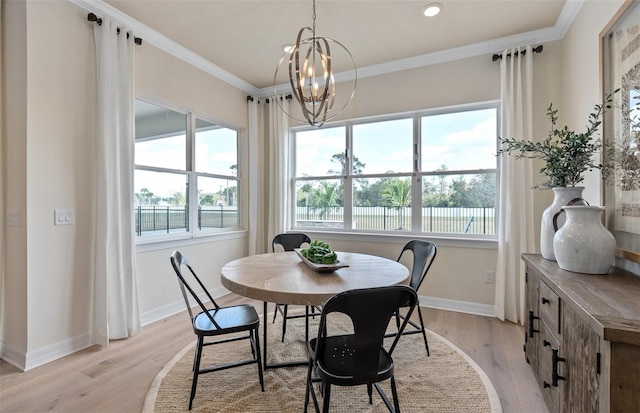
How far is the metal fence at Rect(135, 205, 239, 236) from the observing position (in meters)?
3.08

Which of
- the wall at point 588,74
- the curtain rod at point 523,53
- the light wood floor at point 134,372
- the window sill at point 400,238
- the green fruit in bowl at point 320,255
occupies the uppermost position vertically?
the curtain rod at point 523,53

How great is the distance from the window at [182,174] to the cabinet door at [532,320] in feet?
10.7

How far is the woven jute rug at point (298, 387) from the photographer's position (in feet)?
5.71

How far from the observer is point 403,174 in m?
3.65

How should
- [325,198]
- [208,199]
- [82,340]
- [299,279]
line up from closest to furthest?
[299,279]
[82,340]
[208,199]
[325,198]

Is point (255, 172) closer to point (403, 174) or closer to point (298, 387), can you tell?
point (403, 174)

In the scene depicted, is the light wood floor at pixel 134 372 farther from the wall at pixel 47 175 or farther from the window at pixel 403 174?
the window at pixel 403 174

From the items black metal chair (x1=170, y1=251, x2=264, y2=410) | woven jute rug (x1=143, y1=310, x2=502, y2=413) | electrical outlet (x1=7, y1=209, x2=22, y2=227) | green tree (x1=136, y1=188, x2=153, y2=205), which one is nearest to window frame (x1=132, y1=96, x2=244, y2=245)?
green tree (x1=136, y1=188, x2=153, y2=205)

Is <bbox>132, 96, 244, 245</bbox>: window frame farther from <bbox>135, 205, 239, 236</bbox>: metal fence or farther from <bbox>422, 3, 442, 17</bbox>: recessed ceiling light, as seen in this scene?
<bbox>422, 3, 442, 17</bbox>: recessed ceiling light

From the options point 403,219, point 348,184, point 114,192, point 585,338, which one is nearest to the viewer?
point 585,338

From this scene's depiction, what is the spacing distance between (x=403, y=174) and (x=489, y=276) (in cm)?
142

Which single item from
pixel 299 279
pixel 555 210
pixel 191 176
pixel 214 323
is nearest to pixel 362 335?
pixel 299 279

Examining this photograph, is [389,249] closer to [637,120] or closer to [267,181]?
[267,181]

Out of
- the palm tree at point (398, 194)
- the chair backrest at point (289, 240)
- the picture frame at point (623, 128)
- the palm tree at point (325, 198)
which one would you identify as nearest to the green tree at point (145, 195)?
the chair backrest at point (289, 240)
